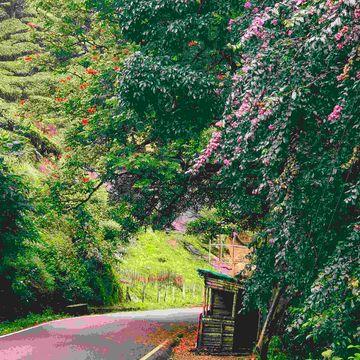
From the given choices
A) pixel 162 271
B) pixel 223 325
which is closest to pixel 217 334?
pixel 223 325

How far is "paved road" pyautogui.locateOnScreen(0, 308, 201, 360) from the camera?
1116 cm

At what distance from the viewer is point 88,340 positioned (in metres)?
13.4

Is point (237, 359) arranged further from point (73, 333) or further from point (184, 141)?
point (184, 141)

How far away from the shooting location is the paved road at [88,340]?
439 inches

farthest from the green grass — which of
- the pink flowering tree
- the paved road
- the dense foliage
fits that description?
the pink flowering tree

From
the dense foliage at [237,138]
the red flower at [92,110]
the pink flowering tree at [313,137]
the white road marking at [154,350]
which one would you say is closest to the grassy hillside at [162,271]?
the dense foliage at [237,138]

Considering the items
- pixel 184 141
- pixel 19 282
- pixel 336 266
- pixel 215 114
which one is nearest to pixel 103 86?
pixel 184 141

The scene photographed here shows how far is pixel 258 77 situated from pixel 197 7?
19.8 ft

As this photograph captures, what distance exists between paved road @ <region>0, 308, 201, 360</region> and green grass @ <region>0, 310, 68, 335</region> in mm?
381

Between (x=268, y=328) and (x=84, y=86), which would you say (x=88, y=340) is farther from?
(x=84, y=86)

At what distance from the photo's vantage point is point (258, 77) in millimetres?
5691

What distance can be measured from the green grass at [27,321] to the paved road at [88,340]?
38 centimetres

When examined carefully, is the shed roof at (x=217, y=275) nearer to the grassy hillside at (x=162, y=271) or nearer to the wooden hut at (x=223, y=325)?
the wooden hut at (x=223, y=325)

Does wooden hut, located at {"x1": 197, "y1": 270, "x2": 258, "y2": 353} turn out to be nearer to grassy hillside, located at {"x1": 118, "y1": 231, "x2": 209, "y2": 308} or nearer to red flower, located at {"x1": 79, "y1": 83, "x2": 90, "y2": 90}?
red flower, located at {"x1": 79, "y1": 83, "x2": 90, "y2": 90}
